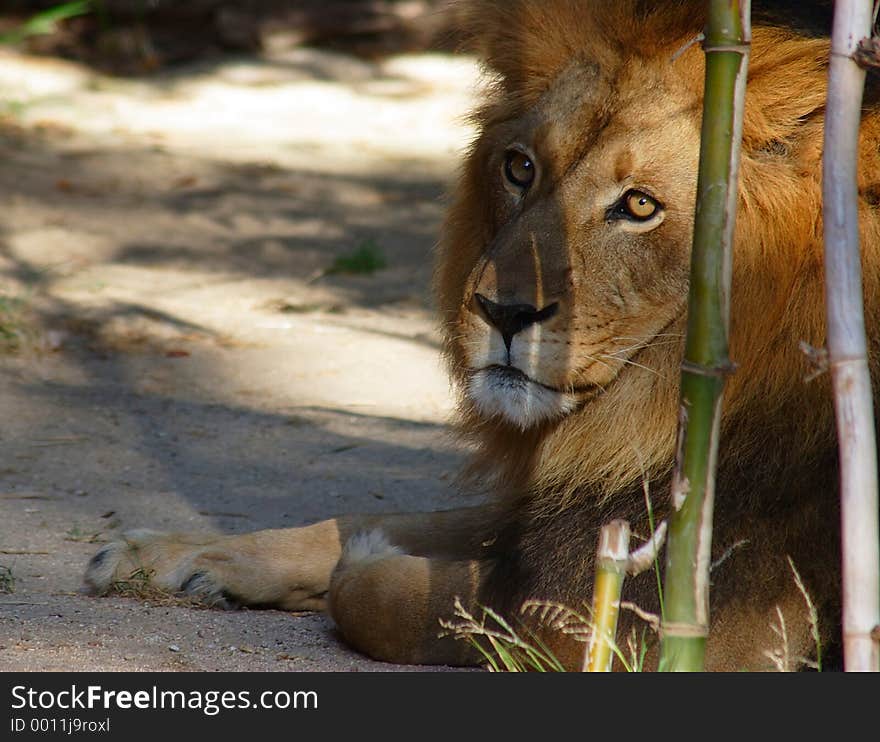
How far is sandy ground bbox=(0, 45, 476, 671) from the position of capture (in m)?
3.35

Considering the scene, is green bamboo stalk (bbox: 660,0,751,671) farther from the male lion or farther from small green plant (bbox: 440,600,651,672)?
the male lion

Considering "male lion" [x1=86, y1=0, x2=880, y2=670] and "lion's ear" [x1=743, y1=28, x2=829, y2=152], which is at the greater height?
"lion's ear" [x1=743, y1=28, x2=829, y2=152]

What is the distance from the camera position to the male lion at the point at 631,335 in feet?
8.75

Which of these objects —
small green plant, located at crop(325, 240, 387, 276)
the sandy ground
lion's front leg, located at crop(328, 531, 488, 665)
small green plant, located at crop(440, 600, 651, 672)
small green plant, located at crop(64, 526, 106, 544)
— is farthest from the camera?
small green plant, located at crop(325, 240, 387, 276)

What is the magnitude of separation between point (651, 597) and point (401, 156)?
6.88 m

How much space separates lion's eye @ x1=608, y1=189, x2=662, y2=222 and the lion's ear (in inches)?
8.9

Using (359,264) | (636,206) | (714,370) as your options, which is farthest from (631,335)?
(359,264)

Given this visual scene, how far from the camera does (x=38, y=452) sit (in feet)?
14.3

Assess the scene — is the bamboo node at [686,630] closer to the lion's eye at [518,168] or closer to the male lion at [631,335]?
the male lion at [631,335]

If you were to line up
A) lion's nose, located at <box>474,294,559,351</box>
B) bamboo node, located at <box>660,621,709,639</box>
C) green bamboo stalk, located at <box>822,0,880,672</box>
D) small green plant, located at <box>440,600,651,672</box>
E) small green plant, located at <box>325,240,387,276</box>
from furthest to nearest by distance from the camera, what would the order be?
small green plant, located at <box>325,240,387,276</box> < lion's nose, located at <box>474,294,559,351</box> < small green plant, located at <box>440,600,651,672</box> < bamboo node, located at <box>660,621,709,639</box> < green bamboo stalk, located at <box>822,0,880,672</box>

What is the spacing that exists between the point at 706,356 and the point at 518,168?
1.25 meters

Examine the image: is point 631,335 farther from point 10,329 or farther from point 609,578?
point 10,329

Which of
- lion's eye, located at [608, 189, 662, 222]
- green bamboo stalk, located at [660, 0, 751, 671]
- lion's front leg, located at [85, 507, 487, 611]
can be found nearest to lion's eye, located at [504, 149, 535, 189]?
lion's eye, located at [608, 189, 662, 222]
